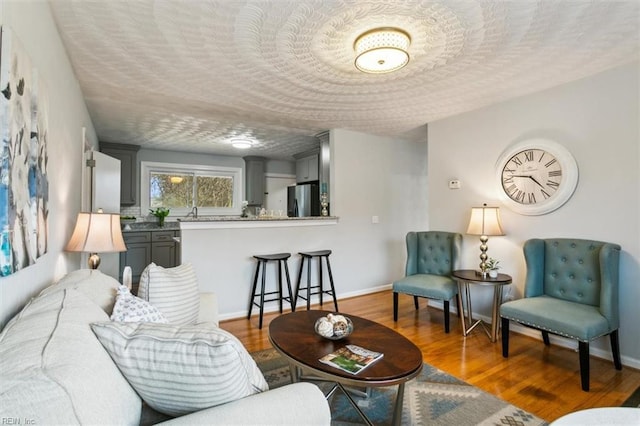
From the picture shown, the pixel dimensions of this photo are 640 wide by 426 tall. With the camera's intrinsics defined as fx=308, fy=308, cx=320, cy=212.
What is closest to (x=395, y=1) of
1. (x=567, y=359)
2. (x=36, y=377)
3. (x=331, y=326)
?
(x=331, y=326)

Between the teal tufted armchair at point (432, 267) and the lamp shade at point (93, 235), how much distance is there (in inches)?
103

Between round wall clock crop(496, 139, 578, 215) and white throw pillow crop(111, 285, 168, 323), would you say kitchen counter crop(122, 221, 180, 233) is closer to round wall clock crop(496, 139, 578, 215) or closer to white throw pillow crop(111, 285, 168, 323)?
white throw pillow crop(111, 285, 168, 323)

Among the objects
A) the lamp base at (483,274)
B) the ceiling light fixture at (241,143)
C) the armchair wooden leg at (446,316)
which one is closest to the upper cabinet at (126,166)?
the ceiling light fixture at (241,143)

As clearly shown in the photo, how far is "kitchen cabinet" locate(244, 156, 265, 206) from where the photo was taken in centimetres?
613

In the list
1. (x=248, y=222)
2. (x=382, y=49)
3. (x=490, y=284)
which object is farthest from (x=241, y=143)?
(x=490, y=284)

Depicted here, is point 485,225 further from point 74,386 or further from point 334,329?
point 74,386

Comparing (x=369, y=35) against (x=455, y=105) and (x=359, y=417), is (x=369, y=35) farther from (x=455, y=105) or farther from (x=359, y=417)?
(x=359, y=417)

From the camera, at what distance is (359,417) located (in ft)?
5.81

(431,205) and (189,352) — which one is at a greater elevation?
(431,205)

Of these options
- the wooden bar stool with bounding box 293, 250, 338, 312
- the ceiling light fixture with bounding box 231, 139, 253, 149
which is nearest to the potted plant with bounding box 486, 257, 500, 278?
the wooden bar stool with bounding box 293, 250, 338, 312

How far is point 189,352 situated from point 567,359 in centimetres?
296

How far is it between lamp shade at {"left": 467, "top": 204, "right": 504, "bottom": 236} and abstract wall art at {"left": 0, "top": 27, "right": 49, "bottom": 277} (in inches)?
128

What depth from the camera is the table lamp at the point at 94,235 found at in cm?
197

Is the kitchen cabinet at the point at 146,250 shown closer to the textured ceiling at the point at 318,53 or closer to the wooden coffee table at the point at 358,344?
the textured ceiling at the point at 318,53
